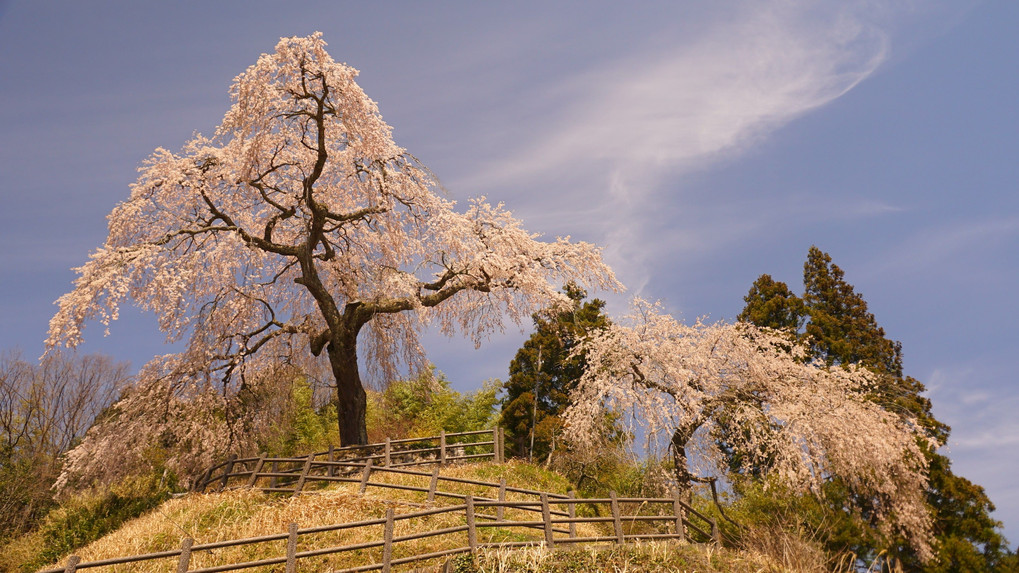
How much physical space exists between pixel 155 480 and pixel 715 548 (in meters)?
20.2

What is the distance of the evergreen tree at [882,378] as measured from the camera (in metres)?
19.2

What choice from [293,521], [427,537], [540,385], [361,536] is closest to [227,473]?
[293,521]

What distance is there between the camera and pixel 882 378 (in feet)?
80.4

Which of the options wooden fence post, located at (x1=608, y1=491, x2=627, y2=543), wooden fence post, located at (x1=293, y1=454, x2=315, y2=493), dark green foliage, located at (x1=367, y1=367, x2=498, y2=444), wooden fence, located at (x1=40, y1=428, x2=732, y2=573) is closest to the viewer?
wooden fence, located at (x1=40, y1=428, x2=732, y2=573)

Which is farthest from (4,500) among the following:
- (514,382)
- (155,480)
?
(514,382)

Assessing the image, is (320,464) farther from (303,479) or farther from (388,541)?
(388,541)

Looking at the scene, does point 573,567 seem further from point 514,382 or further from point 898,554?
point 514,382

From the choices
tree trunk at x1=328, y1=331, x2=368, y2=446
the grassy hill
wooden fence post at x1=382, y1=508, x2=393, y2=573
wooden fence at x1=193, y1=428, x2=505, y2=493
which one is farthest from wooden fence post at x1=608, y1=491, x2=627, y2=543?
tree trunk at x1=328, y1=331, x2=368, y2=446

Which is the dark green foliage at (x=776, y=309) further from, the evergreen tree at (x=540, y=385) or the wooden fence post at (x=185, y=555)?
the wooden fence post at (x=185, y=555)

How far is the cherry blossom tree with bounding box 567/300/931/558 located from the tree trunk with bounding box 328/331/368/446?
712 centimetres

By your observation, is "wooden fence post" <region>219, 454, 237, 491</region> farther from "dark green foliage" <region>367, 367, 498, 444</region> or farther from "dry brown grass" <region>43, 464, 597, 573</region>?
"dark green foliage" <region>367, 367, 498, 444</region>

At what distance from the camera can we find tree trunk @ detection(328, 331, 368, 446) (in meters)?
22.1

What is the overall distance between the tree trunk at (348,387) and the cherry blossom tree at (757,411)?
7123 mm

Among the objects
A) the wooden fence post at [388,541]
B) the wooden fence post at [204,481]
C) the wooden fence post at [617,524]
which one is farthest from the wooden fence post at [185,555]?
the wooden fence post at [204,481]
